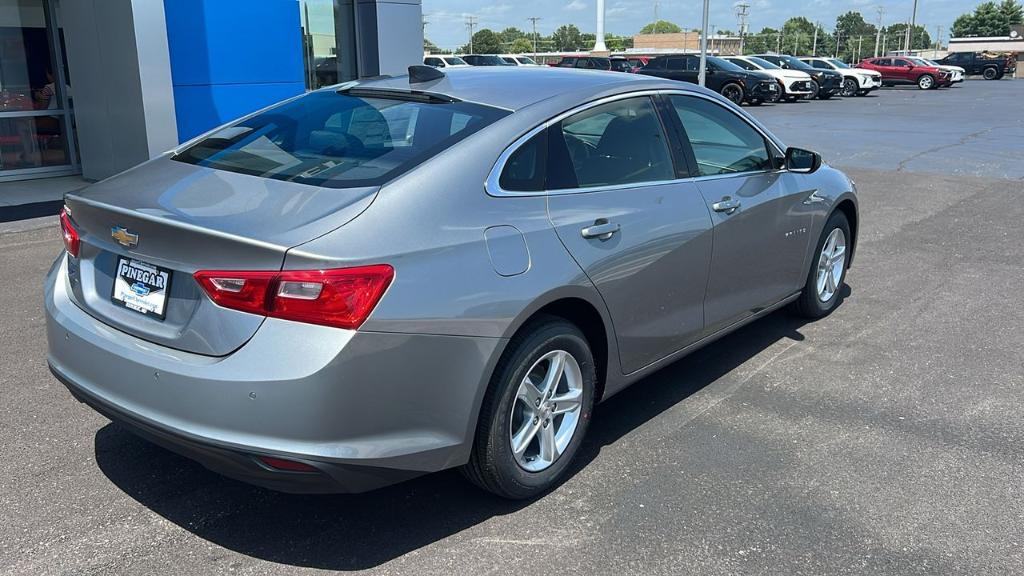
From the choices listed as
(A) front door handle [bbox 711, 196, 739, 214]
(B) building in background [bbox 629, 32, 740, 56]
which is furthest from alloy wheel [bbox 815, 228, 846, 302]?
(B) building in background [bbox 629, 32, 740, 56]

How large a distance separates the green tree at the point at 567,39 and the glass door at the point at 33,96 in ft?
437

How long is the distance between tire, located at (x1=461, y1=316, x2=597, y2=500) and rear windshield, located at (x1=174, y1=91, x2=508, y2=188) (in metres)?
0.80

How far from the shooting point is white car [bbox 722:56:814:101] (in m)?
30.2

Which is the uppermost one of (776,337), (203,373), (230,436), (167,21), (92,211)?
(167,21)

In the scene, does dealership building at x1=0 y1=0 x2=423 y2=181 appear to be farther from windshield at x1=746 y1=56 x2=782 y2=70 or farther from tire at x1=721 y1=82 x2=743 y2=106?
windshield at x1=746 y1=56 x2=782 y2=70

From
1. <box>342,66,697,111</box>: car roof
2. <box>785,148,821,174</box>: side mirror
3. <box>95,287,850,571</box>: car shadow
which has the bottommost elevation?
<box>95,287,850,571</box>: car shadow

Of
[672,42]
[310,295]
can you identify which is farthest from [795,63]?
[672,42]

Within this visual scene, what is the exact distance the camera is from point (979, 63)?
182ft

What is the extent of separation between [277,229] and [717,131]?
2720 millimetres

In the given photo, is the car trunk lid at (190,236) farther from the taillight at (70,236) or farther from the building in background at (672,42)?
the building in background at (672,42)

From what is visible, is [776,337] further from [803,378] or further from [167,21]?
[167,21]

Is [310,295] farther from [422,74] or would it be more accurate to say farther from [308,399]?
[422,74]

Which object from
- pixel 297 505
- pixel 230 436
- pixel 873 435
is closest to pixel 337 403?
pixel 230 436

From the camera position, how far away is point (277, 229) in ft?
9.00
